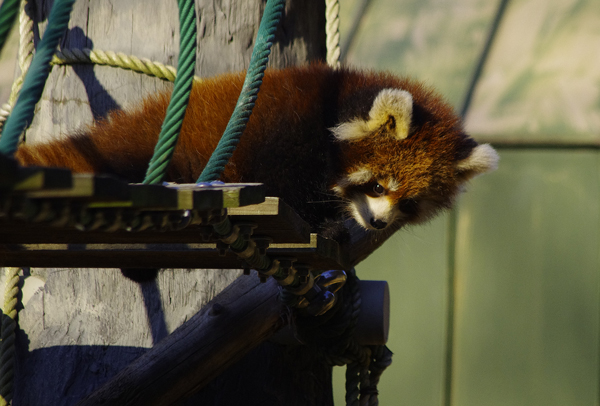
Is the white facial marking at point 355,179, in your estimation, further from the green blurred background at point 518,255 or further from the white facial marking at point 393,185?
the green blurred background at point 518,255

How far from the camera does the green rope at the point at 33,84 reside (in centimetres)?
100

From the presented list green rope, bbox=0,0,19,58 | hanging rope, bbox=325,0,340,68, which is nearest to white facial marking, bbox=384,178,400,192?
hanging rope, bbox=325,0,340,68

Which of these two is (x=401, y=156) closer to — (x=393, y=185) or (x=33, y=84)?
(x=393, y=185)

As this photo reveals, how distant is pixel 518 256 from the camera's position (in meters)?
4.30

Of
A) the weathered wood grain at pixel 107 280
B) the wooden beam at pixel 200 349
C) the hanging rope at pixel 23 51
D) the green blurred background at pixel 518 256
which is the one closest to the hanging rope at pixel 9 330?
the weathered wood grain at pixel 107 280

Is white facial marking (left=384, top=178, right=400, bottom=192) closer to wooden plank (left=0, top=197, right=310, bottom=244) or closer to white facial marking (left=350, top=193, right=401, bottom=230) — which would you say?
white facial marking (left=350, top=193, right=401, bottom=230)

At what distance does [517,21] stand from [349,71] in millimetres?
2668

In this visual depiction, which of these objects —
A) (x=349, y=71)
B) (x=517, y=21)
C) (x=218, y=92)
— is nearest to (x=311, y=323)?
(x=218, y=92)

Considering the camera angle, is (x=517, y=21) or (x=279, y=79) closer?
(x=279, y=79)

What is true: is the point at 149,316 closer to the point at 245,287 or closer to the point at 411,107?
the point at 245,287

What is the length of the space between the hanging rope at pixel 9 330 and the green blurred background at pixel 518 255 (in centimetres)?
274

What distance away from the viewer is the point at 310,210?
8.13ft

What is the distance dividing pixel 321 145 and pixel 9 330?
124 centimetres

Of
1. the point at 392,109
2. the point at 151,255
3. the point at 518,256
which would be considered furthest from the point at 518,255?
the point at 151,255
